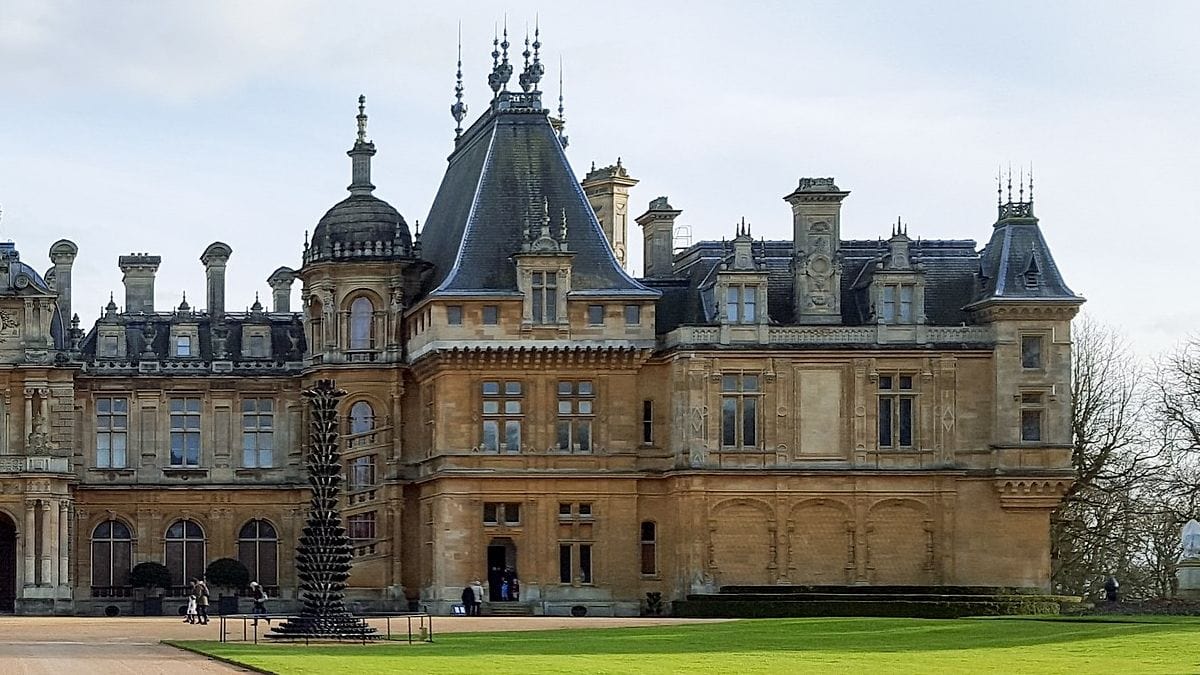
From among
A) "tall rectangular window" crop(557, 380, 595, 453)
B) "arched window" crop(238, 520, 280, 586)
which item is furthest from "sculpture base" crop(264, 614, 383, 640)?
"arched window" crop(238, 520, 280, 586)

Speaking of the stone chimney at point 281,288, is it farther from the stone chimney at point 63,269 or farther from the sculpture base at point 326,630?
the sculpture base at point 326,630

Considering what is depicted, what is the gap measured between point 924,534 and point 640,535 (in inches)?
318

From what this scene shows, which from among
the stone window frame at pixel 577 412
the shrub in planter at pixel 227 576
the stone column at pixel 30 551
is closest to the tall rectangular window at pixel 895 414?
the stone window frame at pixel 577 412

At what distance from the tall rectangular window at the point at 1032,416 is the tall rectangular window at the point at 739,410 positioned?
7.63 m

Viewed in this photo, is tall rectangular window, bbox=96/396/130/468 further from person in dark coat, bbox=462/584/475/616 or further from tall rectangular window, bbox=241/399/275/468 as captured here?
person in dark coat, bbox=462/584/475/616

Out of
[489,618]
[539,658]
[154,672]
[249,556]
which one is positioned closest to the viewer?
[154,672]

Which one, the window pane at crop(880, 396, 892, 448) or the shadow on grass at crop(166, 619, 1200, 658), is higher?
the window pane at crop(880, 396, 892, 448)

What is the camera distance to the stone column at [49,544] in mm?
76188

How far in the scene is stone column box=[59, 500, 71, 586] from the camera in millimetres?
76812

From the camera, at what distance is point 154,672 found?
4028 cm

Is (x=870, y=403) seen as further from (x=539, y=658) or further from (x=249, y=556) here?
(x=539, y=658)

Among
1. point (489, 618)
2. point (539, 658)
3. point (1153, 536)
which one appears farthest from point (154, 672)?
point (1153, 536)

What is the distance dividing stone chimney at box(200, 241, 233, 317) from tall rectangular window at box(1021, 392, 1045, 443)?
85.2ft

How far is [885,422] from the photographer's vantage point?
2913 inches
